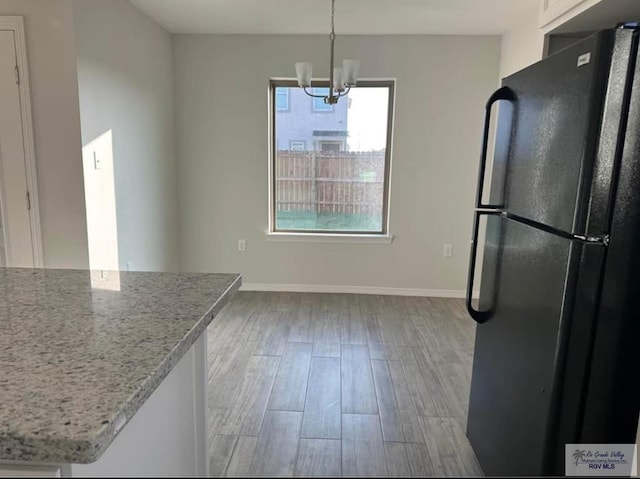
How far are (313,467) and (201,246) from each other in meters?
2.92

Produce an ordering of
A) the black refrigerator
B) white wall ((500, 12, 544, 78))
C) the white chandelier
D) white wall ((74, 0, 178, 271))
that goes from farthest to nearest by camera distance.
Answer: white wall ((500, 12, 544, 78)) < the white chandelier < white wall ((74, 0, 178, 271)) < the black refrigerator

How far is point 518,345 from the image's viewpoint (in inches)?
61.7

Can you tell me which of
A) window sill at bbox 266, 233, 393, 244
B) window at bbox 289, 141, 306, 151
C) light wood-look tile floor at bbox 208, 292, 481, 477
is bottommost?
light wood-look tile floor at bbox 208, 292, 481, 477

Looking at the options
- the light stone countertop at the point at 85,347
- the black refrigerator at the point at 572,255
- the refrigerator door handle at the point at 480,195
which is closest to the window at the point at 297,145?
the refrigerator door handle at the point at 480,195

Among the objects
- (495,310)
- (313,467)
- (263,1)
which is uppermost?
(263,1)

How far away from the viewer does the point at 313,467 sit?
190 cm

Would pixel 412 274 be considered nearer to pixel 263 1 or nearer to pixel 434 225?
pixel 434 225

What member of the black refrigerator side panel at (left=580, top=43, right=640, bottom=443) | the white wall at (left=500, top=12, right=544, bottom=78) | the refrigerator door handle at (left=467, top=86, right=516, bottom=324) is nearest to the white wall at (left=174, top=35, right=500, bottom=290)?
the white wall at (left=500, top=12, right=544, bottom=78)

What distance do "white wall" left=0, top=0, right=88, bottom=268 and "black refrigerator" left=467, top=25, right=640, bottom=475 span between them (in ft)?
8.16

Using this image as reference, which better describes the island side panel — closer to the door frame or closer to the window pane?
the door frame

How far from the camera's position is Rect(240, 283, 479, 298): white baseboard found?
434 centimetres

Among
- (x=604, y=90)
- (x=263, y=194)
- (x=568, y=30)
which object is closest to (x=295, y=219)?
(x=263, y=194)

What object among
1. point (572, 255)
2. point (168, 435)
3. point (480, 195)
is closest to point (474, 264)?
point (480, 195)

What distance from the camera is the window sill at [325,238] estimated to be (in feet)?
14.1
